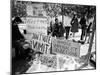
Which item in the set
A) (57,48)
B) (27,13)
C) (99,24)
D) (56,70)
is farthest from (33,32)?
(99,24)

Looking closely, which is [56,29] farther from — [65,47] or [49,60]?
[49,60]

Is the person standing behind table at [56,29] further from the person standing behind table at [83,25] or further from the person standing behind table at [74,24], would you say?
the person standing behind table at [83,25]

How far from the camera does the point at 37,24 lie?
56.9 inches

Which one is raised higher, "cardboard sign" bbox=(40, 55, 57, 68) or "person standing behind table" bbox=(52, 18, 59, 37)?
"person standing behind table" bbox=(52, 18, 59, 37)

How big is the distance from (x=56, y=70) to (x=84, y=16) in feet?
2.21

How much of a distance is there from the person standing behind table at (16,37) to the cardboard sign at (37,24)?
94mm

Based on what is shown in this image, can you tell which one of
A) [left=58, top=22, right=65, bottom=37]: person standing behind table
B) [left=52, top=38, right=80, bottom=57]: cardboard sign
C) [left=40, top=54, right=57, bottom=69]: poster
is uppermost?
[left=58, top=22, right=65, bottom=37]: person standing behind table

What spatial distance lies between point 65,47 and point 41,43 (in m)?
0.27

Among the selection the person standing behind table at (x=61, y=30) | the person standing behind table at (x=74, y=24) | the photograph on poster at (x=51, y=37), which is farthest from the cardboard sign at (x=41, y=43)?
the person standing behind table at (x=74, y=24)

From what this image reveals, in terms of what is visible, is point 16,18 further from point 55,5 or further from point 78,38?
point 78,38

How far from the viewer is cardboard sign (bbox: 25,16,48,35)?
56.0 inches

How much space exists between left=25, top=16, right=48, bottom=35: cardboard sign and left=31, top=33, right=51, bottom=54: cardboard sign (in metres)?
0.05

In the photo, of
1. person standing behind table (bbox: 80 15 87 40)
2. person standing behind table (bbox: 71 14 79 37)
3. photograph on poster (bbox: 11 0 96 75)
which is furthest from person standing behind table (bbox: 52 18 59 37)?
person standing behind table (bbox: 80 15 87 40)

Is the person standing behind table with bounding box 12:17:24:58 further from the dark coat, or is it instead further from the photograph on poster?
the dark coat
